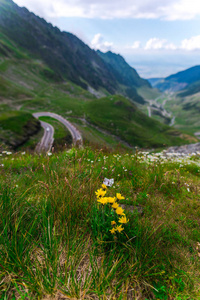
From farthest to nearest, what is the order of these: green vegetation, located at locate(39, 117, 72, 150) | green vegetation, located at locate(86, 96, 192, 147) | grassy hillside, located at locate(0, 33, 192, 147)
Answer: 1. green vegetation, located at locate(86, 96, 192, 147)
2. grassy hillside, located at locate(0, 33, 192, 147)
3. green vegetation, located at locate(39, 117, 72, 150)

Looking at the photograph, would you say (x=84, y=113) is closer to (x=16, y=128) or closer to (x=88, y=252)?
(x=16, y=128)

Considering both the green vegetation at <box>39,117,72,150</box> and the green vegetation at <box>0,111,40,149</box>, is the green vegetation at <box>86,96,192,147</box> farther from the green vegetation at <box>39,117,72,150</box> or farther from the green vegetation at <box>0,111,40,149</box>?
the green vegetation at <box>0,111,40,149</box>

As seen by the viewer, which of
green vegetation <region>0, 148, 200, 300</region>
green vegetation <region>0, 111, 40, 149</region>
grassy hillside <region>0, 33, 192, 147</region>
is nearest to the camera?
green vegetation <region>0, 148, 200, 300</region>

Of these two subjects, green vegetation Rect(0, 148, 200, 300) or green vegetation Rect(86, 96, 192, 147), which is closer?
green vegetation Rect(0, 148, 200, 300)

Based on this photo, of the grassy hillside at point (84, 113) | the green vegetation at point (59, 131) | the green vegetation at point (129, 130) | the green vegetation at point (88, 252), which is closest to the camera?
the green vegetation at point (88, 252)

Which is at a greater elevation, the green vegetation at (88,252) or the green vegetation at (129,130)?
the green vegetation at (88,252)

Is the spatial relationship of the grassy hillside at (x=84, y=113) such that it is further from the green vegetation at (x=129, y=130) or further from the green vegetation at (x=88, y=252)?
the green vegetation at (x=88, y=252)

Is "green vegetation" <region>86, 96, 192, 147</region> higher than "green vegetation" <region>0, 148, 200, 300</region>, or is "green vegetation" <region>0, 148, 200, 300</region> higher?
"green vegetation" <region>0, 148, 200, 300</region>

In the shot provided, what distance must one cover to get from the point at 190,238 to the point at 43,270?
2800 millimetres

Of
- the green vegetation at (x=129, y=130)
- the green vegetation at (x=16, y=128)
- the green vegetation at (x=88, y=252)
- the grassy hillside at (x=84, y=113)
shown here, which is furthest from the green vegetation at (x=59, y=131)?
the green vegetation at (x=88, y=252)

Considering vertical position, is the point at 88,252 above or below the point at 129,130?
above

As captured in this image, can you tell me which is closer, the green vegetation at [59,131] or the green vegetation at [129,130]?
the green vegetation at [59,131]

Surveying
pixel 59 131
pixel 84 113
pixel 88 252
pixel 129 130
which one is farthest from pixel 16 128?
pixel 88 252

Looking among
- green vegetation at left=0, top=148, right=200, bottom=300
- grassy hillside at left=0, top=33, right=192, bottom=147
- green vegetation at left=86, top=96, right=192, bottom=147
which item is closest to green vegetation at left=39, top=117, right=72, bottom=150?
grassy hillside at left=0, top=33, right=192, bottom=147
